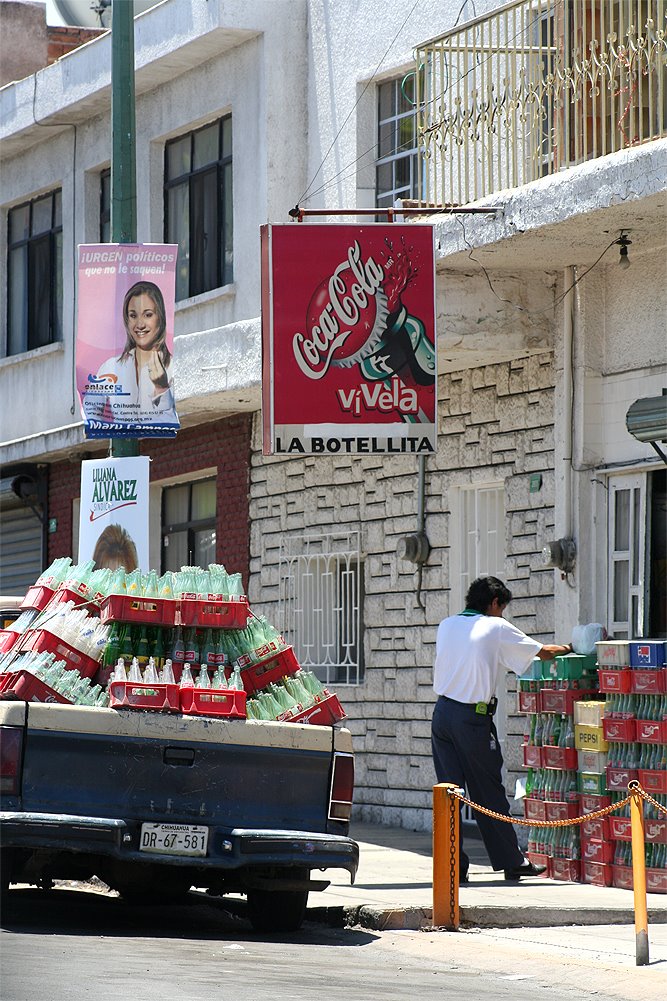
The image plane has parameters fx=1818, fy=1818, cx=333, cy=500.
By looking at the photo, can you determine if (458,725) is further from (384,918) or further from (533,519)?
(533,519)

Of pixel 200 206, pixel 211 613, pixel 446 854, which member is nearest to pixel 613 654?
→ pixel 446 854

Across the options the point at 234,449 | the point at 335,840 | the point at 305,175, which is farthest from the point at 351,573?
the point at 335,840

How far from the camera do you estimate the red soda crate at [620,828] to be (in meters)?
10.9

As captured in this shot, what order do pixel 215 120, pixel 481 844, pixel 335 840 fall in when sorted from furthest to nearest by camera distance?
pixel 215 120 < pixel 481 844 < pixel 335 840

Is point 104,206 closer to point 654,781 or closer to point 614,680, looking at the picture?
point 614,680

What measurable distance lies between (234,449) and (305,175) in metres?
2.92

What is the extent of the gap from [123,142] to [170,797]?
240 inches

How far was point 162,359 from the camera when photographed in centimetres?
1305

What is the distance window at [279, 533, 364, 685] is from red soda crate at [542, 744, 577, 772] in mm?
4654

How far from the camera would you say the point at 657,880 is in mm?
10781

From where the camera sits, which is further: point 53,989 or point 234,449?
point 234,449

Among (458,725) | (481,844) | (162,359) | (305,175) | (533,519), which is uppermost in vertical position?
(305,175)

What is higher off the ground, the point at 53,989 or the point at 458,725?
the point at 458,725

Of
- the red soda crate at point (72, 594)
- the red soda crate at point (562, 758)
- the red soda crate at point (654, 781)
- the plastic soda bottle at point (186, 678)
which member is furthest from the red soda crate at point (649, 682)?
the red soda crate at point (72, 594)
